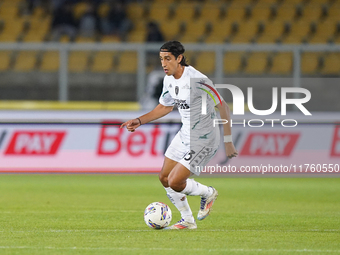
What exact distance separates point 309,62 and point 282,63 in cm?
56

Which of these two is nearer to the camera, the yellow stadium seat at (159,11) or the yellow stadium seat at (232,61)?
the yellow stadium seat at (232,61)

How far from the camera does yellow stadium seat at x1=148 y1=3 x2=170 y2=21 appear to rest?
19234 mm

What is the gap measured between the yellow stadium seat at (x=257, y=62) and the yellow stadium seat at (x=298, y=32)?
347 cm

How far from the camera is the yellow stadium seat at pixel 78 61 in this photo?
1477 centimetres

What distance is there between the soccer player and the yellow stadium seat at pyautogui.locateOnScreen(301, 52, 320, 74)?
7402 millimetres

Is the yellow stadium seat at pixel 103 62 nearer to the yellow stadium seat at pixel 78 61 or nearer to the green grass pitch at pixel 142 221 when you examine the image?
the yellow stadium seat at pixel 78 61

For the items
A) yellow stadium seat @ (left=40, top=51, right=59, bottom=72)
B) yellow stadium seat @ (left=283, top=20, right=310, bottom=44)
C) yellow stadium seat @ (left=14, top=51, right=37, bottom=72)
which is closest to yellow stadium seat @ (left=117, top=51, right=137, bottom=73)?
yellow stadium seat @ (left=40, top=51, right=59, bottom=72)

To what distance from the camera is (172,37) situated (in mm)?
18094

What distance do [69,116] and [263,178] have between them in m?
4.29

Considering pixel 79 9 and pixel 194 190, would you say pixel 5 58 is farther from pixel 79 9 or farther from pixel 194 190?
pixel 194 190

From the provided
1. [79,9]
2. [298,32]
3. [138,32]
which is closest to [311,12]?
[298,32]

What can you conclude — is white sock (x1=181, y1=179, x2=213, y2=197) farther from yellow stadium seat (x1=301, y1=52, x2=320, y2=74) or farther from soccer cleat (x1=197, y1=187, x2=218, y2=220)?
yellow stadium seat (x1=301, y1=52, x2=320, y2=74)

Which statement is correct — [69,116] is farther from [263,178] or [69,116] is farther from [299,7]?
[299,7]

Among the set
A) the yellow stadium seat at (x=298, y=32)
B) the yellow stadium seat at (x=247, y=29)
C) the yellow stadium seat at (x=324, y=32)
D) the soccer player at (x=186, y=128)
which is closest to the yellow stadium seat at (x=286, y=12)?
the yellow stadium seat at (x=298, y=32)
